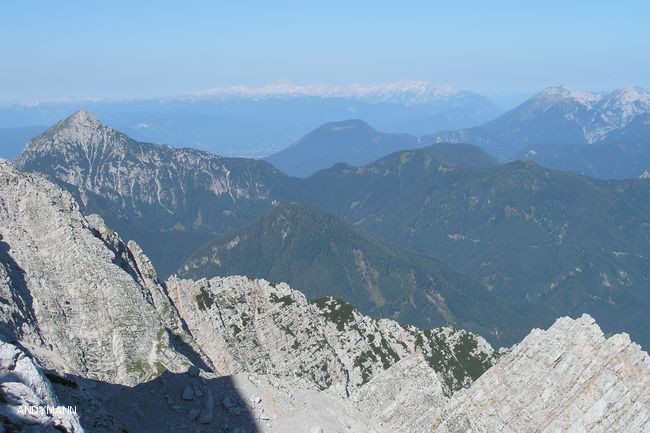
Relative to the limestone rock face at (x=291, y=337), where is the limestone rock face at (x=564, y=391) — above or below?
above

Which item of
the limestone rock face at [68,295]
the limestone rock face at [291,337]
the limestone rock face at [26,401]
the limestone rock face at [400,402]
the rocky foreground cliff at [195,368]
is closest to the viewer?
the limestone rock face at [26,401]

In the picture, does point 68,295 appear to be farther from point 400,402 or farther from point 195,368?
point 400,402

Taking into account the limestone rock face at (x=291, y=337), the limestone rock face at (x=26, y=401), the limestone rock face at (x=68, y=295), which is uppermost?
the limestone rock face at (x=26, y=401)

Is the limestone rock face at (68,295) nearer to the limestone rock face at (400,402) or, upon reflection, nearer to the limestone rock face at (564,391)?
the limestone rock face at (400,402)

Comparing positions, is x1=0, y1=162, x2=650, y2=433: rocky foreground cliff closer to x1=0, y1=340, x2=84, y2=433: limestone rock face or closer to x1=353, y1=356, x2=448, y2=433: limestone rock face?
x1=353, y1=356, x2=448, y2=433: limestone rock face

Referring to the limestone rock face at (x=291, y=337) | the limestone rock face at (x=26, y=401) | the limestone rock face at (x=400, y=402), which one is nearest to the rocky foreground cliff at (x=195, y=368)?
the limestone rock face at (x=400, y=402)

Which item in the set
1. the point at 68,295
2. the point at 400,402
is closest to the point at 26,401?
the point at 400,402
